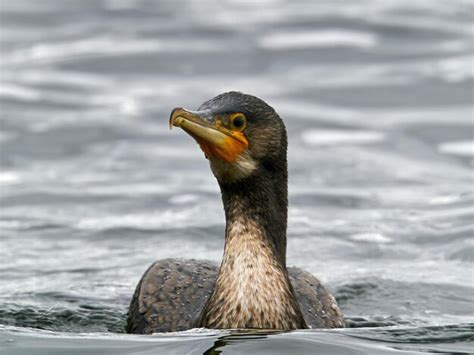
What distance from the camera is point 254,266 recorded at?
7.49 metres

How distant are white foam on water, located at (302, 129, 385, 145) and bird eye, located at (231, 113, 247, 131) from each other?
7.15 meters

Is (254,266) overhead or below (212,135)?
below

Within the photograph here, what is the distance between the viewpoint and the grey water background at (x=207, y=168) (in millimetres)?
8930

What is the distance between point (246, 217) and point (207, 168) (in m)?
6.03

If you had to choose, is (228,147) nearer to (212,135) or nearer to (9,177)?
(212,135)

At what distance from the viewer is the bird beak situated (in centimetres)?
718

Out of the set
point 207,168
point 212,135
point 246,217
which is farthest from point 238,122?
point 207,168

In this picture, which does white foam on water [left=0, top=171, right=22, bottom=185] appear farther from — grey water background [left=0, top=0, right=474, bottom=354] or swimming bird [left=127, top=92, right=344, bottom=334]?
swimming bird [left=127, top=92, right=344, bottom=334]

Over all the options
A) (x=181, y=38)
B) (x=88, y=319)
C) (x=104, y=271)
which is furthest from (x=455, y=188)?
(x=181, y=38)

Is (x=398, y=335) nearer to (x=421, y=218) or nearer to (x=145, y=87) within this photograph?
(x=421, y=218)

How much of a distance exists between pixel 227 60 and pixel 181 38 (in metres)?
1.17

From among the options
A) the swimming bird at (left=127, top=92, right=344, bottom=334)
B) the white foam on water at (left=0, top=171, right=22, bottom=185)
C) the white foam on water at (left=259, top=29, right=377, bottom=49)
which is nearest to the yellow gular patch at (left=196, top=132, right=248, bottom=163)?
the swimming bird at (left=127, top=92, right=344, bottom=334)

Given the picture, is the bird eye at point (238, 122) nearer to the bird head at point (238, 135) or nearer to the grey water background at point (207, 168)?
the bird head at point (238, 135)

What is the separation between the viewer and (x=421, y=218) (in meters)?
12.0
